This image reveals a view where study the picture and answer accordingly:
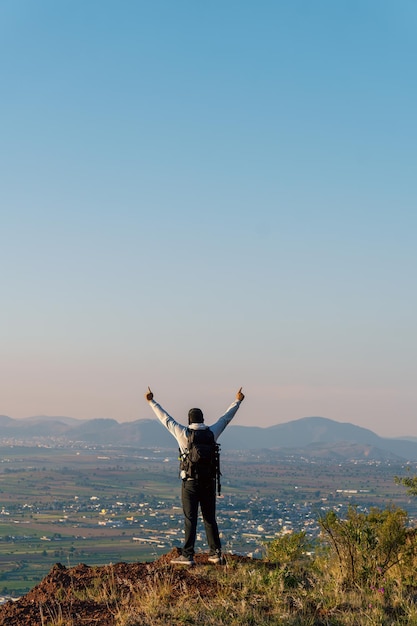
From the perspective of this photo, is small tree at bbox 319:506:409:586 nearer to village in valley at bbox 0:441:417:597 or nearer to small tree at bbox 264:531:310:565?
village in valley at bbox 0:441:417:597

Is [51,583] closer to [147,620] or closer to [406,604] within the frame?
[147,620]

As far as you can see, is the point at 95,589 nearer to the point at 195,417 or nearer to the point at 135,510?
the point at 195,417

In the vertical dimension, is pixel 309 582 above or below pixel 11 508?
above

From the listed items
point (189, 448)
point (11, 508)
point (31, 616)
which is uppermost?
point (189, 448)

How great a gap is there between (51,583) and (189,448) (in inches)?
102

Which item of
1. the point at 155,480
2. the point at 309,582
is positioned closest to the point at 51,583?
the point at 309,582

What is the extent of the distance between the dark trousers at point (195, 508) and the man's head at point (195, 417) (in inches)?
33.5

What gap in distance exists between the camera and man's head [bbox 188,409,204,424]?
12.2 metres

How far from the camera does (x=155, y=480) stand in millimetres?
169250

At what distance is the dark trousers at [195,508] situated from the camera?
12.1m

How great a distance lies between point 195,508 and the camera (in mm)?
12148

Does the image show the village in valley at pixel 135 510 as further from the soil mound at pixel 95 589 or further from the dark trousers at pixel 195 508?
the soil mound at pixel 95 589

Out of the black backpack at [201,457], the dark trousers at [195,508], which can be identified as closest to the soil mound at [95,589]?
the dark trousers at [195,508]

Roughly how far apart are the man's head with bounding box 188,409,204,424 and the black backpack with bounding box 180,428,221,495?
0.15m
